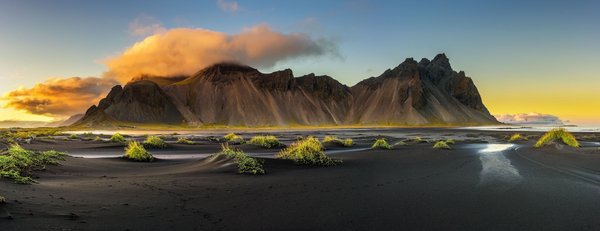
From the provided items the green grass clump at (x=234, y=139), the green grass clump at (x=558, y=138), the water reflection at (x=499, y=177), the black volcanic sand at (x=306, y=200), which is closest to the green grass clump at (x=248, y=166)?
the black volcanic sand at (x=306, y=200)

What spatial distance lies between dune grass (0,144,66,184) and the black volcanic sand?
0.42 m

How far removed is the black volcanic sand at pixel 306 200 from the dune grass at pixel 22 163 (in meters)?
0.42

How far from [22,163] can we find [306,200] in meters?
9.01

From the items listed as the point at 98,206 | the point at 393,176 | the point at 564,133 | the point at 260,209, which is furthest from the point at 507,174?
the point at 564,133

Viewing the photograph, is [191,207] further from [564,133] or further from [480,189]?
[564,133]

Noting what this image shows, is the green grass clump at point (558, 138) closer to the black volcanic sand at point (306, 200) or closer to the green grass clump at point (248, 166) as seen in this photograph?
the black volcanic sand at point (306, 200)

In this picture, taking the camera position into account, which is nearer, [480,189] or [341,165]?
[480,189]

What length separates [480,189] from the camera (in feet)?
36.7

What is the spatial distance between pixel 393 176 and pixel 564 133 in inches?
951

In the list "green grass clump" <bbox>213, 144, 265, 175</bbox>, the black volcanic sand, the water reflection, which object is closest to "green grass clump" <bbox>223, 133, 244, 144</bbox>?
"green grass clump" <bbox>213, 144, 265, 175</bbox>

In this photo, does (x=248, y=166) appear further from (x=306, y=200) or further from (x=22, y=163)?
(x=22, y=163)

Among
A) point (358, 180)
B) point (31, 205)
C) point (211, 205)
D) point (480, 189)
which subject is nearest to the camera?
point (31, 205)

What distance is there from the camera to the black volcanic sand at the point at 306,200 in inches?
274

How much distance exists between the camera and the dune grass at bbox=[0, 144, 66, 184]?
A: 9828 mm
